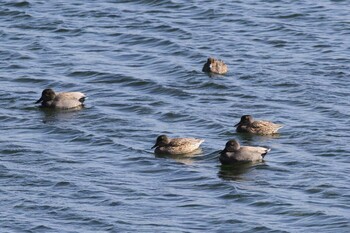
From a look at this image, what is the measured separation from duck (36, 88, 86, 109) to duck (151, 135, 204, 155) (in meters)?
3.75

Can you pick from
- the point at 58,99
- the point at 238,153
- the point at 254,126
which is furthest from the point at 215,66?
the point at 238,153

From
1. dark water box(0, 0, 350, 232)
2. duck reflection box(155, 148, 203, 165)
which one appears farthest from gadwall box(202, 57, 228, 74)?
duck reflection box(155, 148, 203, 165)

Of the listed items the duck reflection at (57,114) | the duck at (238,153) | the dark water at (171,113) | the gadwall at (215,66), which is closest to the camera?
the dark water at (171,113)

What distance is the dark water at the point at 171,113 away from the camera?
22.0 m

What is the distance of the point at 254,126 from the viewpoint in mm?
26484

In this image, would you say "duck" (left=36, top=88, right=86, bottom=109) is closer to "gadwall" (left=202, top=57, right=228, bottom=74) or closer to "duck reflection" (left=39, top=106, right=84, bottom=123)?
"duck reflection" (left=39, top=106, right=84, bottom=123)

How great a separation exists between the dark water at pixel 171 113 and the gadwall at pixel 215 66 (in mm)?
226

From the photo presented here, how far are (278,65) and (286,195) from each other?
8.88 metres

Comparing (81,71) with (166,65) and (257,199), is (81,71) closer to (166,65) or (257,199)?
(166,65)

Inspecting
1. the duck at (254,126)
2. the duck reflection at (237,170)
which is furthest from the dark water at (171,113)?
the duck at (254,126)

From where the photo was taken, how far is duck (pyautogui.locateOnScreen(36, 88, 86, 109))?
28.6m

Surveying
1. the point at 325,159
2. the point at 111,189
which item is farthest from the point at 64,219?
the point at 325,159

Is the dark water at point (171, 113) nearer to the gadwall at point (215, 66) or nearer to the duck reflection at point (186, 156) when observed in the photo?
the duck reflection at point (186, 156)

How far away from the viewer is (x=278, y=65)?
31.1 metres
